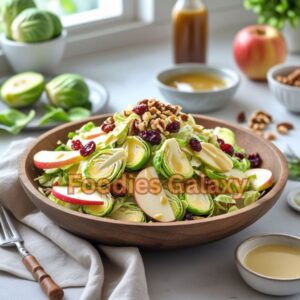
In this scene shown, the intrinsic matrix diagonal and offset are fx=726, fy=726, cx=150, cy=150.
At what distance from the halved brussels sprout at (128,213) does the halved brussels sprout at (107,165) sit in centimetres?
5

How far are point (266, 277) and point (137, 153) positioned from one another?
0.32 m

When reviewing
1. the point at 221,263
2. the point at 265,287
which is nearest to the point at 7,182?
the point at 221,263

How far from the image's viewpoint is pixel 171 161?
1250 mm

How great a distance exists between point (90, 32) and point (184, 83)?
50cm

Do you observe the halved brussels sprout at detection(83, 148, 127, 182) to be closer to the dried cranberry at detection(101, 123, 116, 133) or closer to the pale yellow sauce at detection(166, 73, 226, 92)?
the dried cranberry at detection(101, 123, 116, 133)

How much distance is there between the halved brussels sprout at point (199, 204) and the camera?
1222mm

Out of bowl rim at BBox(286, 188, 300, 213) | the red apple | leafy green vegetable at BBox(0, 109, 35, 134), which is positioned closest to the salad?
bowl rim at BBox(286, 188, 300, 213)

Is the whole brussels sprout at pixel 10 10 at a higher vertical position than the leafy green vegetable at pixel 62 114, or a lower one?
higher

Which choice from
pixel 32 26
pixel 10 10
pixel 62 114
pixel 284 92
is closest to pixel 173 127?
pixel 62 114

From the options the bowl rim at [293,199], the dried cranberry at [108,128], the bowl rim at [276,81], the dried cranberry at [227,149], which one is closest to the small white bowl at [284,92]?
the bowl rim at [276,81]

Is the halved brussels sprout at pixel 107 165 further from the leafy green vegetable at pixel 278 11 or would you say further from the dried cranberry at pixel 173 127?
the leafy green vegetable at pixel 278 11

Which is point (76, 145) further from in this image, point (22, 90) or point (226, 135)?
point (22, 90)

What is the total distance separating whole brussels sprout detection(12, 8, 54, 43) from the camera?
6.40ft

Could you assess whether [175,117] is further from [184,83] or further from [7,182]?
[184,83]
